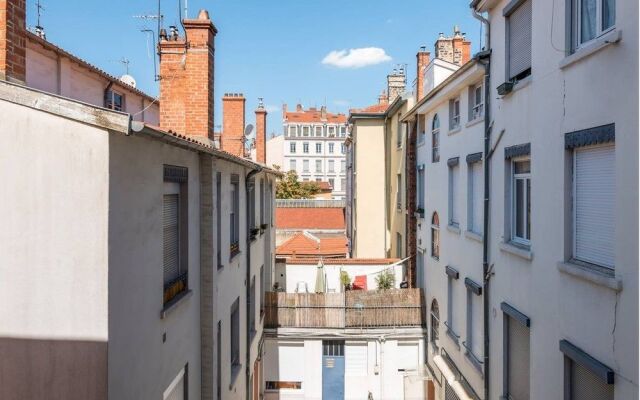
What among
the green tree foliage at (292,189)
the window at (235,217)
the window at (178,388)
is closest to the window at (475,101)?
the window at (235,217)

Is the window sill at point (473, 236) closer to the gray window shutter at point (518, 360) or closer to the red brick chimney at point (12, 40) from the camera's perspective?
the gray window shutter at point (518, 360)

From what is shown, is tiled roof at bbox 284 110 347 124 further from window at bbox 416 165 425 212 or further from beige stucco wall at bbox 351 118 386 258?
window at bbox 416 165 425 212

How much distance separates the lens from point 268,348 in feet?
55.6

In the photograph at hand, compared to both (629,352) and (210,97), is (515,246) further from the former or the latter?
(210,97)

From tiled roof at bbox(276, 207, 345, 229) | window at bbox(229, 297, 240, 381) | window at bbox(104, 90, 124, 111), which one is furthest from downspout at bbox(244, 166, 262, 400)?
tiled roof at bbox(276, 207, 345, 229)

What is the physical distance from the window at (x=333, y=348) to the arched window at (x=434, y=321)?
3.21m

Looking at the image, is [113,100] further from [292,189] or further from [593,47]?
[292,189]

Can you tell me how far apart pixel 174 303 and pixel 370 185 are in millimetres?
20650

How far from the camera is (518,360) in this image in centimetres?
889

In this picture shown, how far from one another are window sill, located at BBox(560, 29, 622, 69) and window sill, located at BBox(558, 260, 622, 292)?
2630 millimetres

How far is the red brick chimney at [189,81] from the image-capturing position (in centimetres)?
1057

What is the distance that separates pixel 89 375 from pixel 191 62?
755 centimetres

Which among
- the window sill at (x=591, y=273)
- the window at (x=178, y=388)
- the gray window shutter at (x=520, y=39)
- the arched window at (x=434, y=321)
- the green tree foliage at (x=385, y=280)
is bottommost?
the arched window at (x=434, y=321)

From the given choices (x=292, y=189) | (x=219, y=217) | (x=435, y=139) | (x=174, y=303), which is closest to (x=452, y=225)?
(x=435, y=139)
